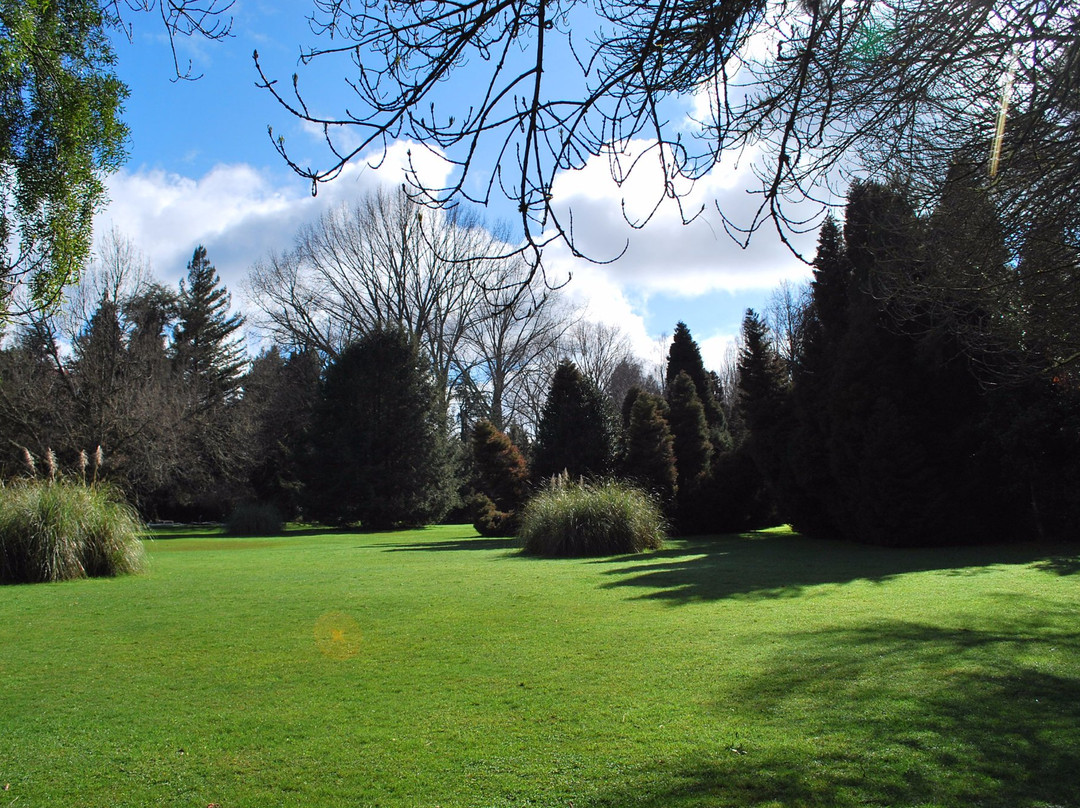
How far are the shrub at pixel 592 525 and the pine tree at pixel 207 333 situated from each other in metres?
28.7

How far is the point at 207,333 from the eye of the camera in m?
42.0

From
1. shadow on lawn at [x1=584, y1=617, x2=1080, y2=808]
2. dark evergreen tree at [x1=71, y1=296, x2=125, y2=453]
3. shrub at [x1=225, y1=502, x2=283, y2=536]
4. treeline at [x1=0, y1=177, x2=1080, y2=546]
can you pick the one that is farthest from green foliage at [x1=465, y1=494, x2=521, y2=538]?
shadow on lawn at [x1=584, y1=617, x2=1080, y2=808]

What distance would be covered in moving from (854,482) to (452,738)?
552 inches

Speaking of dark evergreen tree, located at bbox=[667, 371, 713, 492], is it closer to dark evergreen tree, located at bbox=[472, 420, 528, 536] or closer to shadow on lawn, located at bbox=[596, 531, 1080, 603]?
dark evergreen tree, located at bbox=[472, 420, 528, 536]

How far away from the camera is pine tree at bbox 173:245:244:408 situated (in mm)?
39250

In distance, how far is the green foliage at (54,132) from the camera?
5625 mm

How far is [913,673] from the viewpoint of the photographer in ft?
14.8

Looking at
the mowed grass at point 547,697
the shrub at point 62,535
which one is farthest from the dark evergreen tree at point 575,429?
the mowed grass at point 547,697

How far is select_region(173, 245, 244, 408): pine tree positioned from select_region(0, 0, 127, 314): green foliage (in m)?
33.1

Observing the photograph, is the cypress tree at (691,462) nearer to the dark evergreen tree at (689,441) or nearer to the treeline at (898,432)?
the dark evergreen tree at (689,441)

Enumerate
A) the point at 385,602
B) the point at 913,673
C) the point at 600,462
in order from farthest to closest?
the point at 600,462, the point at 385,602, the point at 913,673

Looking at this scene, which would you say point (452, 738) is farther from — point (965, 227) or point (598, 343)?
point (598, 343)

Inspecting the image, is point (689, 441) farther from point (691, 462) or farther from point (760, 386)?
point (760, 386)

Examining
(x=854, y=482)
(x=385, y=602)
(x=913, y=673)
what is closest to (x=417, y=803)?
(x=913, y=673)
